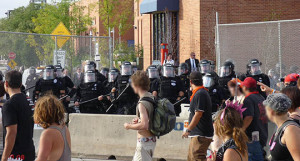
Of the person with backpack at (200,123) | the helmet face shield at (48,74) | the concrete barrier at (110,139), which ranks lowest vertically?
the concrete barrier at (110,139)

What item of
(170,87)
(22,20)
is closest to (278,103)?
(170,87)

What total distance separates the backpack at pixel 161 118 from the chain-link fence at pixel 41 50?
9.51 metres

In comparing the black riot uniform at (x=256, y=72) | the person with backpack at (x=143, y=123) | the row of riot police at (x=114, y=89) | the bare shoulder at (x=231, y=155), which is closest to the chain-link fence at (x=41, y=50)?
the row of riot police at (x=114, y=89)

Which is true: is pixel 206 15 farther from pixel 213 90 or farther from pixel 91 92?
pixel 213 90

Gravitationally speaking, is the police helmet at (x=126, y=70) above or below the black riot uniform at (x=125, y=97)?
above

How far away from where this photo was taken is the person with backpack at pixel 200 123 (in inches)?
284

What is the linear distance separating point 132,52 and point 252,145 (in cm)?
3106

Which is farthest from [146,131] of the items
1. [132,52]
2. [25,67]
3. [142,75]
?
[132,52]

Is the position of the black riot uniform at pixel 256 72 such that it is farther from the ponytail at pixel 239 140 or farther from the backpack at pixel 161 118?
the ponytail at pixel 239 140

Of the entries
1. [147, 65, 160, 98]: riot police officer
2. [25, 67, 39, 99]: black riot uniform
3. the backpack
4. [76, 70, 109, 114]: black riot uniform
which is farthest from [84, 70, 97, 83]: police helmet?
the backpack

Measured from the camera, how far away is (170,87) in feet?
44.1

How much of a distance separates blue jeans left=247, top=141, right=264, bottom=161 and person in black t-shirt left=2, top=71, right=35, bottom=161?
295 cm

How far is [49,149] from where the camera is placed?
459 centimetres

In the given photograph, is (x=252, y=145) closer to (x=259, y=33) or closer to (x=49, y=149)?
(x=49, y=149)
